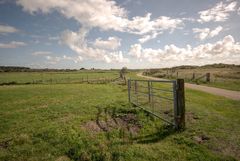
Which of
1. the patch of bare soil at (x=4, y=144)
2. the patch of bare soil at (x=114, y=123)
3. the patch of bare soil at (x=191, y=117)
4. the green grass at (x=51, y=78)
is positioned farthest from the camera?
the green grass at (x=51, y=78)

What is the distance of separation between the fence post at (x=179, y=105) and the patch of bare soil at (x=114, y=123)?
1.49m

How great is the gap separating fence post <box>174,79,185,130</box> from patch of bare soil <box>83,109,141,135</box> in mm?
1488

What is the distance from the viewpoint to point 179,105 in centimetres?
620

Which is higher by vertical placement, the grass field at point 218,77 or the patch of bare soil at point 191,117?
the grass field at point 218,77

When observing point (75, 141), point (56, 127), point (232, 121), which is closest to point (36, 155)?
point (75, 141)

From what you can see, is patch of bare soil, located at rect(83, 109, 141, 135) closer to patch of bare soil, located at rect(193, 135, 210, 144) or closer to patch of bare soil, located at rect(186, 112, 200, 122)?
patch of bare soil, located at rect(193, 135, 210, 144)

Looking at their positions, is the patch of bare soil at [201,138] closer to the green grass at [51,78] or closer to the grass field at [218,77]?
the grass field at [218,77]

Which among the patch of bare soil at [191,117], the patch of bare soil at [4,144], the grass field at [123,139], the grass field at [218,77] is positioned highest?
the grass field at [218,77]

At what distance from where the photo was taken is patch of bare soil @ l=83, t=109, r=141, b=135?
664 centimetres

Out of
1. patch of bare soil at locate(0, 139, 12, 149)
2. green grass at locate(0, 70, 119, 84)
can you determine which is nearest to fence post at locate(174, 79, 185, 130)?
patch of bare soil at locate(0, 139, 12, 149)

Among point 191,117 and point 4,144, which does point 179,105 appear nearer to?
point 191,117

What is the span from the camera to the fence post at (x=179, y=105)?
612 centimetres

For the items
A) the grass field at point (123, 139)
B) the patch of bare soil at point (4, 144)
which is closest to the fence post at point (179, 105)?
the grass field at point (123, 139)

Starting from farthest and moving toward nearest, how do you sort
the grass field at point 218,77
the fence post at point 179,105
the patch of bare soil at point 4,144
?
the grass field at point 218,77 → the fence post at point 179,105 → the patch of bare soil at point 4,144
